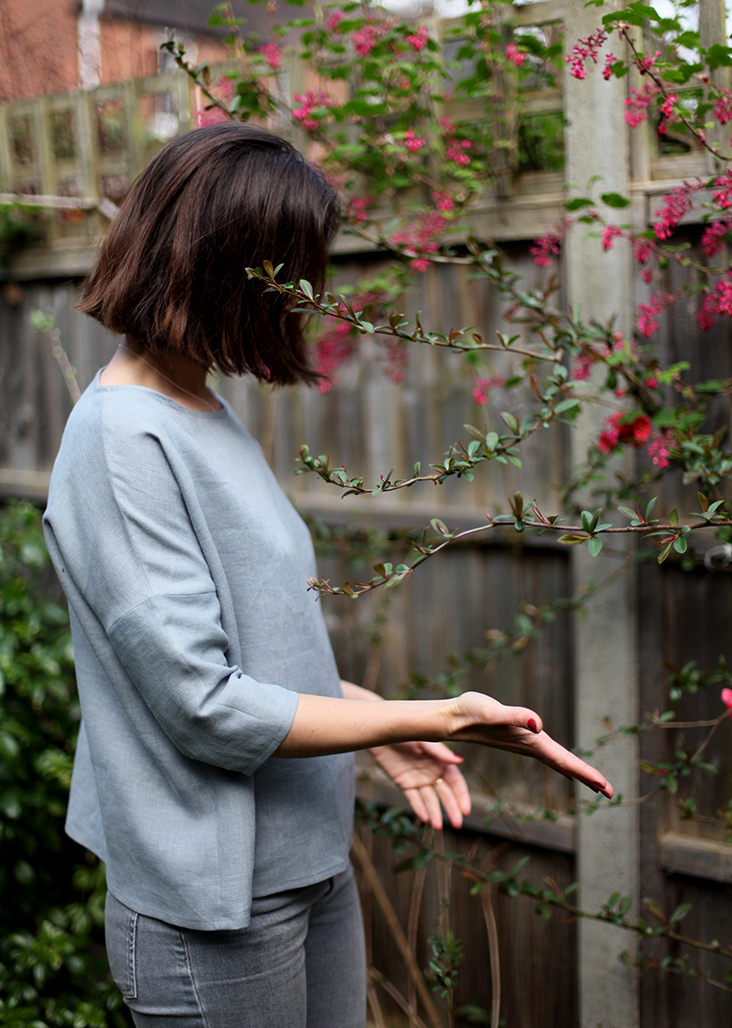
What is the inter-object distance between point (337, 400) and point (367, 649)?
70cm

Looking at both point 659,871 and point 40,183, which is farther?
point 40,183

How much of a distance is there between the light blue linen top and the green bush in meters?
1.14

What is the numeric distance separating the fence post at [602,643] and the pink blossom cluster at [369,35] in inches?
15.3

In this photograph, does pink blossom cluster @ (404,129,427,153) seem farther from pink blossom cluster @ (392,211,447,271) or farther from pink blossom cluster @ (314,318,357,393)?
pink blossom cluster @ (314,318,357,393)

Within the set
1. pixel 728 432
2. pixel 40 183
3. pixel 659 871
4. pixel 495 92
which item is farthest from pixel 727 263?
pixel 40 183

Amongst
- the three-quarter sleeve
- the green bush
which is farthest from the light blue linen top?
the green bush

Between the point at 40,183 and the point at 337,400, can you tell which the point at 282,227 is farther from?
the point at 40,183

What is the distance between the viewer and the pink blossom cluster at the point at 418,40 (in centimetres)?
175

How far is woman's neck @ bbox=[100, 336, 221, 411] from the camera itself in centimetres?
112

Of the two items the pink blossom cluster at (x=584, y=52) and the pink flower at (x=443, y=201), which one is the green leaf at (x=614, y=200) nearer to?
the pink blossom cluster at (x=584, y=52)

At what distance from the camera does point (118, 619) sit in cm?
96

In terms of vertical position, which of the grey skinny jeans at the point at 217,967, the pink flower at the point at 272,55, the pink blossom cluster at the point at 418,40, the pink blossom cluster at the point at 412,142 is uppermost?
the pink flower at the point at 272,55

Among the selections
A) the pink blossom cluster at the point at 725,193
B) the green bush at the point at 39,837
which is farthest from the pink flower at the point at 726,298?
the green bush at the point at 39,837

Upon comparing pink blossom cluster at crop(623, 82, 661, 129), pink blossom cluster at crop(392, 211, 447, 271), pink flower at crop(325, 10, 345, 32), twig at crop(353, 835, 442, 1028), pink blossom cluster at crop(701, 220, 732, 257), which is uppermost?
pink flower at crop(325, 10, 345, 32)
